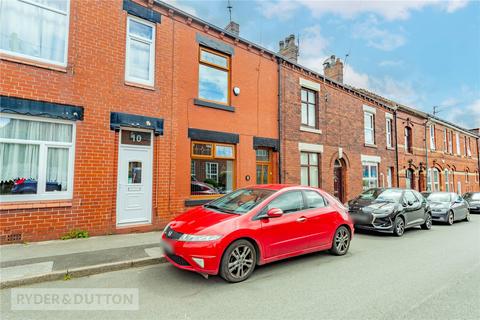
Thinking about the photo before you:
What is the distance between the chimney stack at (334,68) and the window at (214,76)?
890cm

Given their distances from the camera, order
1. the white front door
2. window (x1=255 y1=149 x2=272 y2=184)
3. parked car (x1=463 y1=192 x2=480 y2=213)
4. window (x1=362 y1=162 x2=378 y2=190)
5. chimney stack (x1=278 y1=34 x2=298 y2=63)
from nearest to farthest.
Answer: the white front door → window (x1=255 y1=149 x2=272 y2=184) → chimney stack (x1=278 y1=34 x2=298 y2=63) → window (x1=362 y1=162 x2=378 y2=190) → parked car (x1=463 y1=192 x2=480 y2=213)

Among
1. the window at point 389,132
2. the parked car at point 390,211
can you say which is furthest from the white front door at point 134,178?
the window at point 389,132

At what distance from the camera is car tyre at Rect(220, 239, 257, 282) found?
→ 4.34m

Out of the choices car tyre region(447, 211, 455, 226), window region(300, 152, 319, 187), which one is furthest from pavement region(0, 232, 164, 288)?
car tyre region(447, 211, 455, 226)

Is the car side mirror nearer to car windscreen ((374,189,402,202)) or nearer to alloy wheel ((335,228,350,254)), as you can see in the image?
alloy wheel ((335,228,350,254))

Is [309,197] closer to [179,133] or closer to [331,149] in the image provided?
[179,133]

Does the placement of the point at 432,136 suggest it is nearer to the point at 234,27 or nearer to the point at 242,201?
the point at 234,27

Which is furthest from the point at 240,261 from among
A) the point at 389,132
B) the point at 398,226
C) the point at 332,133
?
the point at 389,132

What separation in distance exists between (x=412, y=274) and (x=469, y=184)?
3059 centimetres

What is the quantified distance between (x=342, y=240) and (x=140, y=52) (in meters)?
7.62

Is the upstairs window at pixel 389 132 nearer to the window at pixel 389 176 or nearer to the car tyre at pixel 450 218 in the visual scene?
the window at pixel 389 176

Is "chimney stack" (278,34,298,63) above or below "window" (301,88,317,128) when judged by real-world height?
above

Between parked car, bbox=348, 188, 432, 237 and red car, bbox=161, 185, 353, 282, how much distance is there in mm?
2917

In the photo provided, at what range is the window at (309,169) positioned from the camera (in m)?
12.6
